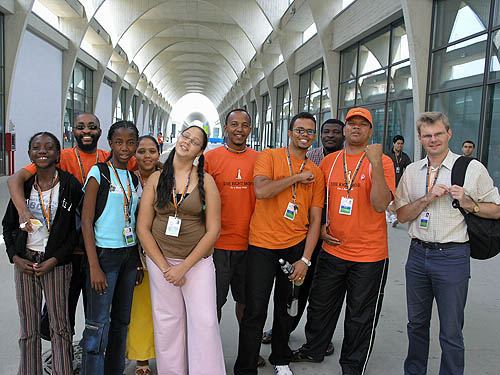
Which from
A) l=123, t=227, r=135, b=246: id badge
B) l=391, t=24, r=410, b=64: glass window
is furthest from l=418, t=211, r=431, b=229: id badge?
l=391, t=24, r=410, b=64: glass window

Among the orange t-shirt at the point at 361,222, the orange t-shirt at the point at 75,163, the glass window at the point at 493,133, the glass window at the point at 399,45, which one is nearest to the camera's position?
the orange t-shirt at the point at 361,222

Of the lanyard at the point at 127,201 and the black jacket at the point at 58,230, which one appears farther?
the lanyard at the point at 127,201

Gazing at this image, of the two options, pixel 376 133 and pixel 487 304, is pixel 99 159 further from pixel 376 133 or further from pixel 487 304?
pixel 376 133

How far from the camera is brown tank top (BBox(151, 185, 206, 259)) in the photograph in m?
2.40

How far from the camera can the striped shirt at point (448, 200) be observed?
2496 millimetres

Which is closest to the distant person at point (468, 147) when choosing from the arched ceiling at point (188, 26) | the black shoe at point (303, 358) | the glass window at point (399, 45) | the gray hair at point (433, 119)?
the glass window at point (399, 45)

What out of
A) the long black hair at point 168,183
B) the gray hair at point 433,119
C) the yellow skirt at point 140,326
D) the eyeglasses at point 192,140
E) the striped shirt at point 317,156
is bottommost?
→ the yellow skirt at point 140,326

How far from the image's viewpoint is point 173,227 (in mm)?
2361

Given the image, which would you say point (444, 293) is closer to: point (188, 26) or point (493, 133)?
point (493, 133)

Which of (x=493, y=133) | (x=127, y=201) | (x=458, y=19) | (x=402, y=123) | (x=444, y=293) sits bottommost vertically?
(x=444, y=293)

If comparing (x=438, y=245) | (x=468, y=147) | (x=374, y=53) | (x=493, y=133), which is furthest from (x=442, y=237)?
(x=374, y=53)

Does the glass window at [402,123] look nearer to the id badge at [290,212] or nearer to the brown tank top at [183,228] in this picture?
the id badge at [290,212]

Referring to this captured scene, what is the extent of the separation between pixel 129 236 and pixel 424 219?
189 cm

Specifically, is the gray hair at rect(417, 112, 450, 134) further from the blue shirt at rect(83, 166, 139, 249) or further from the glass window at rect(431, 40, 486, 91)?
the glass window at rect(431, 40, 486, 91)
